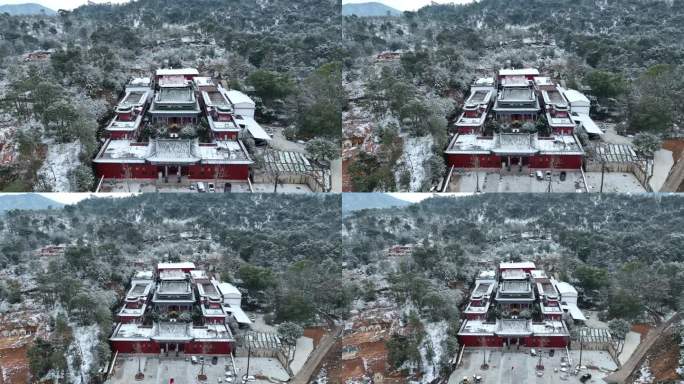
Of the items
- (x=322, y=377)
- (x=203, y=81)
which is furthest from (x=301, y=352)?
(x=203, y=81)

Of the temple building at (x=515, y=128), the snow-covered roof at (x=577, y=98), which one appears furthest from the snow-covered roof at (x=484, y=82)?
the snow-covered roof at (x=577, y=98)

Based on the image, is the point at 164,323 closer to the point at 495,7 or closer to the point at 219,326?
the point at 219,326

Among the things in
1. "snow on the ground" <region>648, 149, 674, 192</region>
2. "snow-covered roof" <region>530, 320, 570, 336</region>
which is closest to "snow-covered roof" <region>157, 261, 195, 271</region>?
"snow-covered roof" <region>530, 320, 570, 336</region>

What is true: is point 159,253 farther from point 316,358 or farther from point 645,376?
point 645,376

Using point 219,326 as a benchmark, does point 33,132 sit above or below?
above

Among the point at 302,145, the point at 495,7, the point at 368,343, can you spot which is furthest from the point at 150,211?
the point at 495,7

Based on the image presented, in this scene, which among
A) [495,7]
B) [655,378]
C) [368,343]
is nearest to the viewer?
[655,378]

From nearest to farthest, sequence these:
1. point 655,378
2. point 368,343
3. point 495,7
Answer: point 655,378 → point 368,343 → point 495,7
